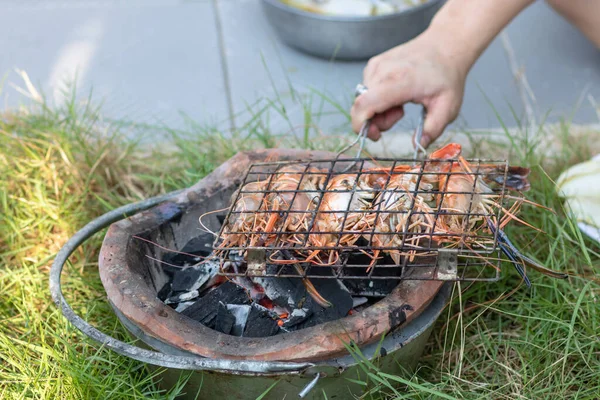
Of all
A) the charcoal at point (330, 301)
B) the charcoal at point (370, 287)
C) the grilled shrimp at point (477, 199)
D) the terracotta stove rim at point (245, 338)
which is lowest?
the charcoal at point (370, 287)

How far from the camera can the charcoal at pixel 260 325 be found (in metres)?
2.10

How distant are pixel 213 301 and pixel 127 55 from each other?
274 cm

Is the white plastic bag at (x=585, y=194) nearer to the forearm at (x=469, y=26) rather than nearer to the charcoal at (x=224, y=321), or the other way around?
the forearm at (x=469, y=26)

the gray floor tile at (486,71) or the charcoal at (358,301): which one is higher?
the charcoal at (358,301)

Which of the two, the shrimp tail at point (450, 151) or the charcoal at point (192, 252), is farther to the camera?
the charcoal at point (192, 252)

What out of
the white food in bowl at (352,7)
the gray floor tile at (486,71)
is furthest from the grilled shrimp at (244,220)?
the white food in bowl at (352,7)

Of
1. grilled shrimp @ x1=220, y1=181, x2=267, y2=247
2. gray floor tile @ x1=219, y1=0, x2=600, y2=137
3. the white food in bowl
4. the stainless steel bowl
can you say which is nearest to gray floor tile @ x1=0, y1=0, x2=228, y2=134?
gray floor tile @ x1=219, y1=0, x2=600, y2=137

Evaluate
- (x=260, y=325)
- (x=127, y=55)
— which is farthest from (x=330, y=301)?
(x=127, y=55)

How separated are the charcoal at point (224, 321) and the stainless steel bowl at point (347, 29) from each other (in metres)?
2.13

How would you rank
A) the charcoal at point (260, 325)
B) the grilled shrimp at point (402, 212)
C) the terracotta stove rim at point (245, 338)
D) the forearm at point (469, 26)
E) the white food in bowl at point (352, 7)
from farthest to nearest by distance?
the white food in bowl at point (352, 7) < the forearm at point (469, 26) < the charcoal at point (260, 325) < the grilled shrimp at point (402, 212) < the terracotta stove rim at point (245, 338)

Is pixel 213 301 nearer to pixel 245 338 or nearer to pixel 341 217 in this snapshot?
pixel 245 338

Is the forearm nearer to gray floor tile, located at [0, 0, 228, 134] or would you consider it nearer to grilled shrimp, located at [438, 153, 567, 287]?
grilled shrimp, located at [438, 153, 567, 287]

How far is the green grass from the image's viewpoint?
7.45ft

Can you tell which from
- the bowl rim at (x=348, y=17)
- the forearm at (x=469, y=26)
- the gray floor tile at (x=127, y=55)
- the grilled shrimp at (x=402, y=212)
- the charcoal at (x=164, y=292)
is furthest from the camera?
the gray floor tile at (x=127, y=55)
